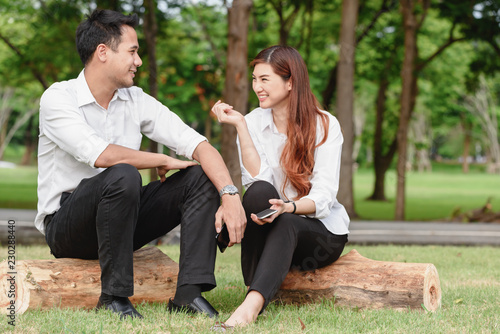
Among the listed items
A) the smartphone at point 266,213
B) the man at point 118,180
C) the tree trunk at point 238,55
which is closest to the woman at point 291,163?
the smartphone at point 266,213

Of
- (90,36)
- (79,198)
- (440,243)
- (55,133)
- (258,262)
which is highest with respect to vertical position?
(90,36)

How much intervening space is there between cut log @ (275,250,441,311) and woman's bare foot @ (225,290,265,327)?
67cm

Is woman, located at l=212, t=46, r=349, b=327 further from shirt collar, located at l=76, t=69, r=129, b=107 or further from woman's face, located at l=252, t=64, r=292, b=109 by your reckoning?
shirt collar, located at l=76, t=69, r=129, b=107

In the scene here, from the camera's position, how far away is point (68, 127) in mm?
3664

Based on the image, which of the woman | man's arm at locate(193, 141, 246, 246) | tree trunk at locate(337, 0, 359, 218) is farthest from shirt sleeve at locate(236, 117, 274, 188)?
tree trunk at locate(337, 0, 359, 218)

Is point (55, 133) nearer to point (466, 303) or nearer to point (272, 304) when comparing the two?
point (272, 304)

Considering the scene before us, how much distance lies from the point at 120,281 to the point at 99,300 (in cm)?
25

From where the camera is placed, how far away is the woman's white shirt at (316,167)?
3.88 m

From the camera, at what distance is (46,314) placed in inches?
140

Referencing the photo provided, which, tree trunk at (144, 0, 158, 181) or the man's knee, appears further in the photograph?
tree trunk at (144, 0, 158, 181)

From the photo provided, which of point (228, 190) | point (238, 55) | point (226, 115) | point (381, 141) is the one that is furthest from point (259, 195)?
point (381, 141)

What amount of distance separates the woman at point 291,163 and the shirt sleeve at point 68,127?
32.2 inches

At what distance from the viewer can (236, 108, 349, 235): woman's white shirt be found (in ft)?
12.7

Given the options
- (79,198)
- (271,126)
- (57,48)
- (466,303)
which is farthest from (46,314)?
(57,48)
